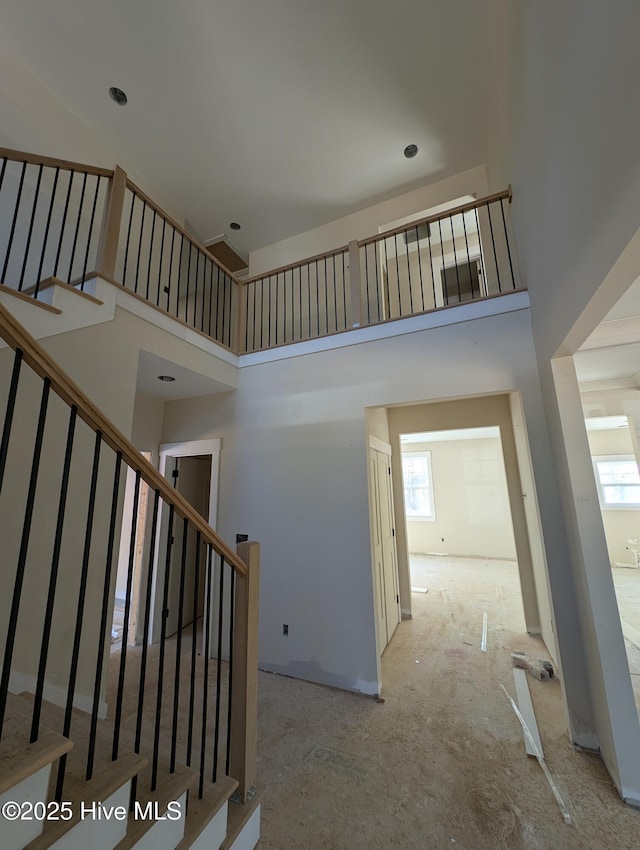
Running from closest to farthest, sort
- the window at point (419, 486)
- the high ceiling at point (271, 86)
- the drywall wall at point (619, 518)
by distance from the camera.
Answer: the high ceiling at point (271, 86) → the drywall wall at point (619, 518) → the window at point (419, 486)

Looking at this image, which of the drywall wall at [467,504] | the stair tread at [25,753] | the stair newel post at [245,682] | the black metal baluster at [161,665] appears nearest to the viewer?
the stair tread at [25,753]

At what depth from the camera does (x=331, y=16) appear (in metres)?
2.91

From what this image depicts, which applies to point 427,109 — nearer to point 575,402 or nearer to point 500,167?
point 500,167

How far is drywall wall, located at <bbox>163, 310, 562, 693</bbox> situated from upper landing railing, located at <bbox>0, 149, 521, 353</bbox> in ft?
1.36

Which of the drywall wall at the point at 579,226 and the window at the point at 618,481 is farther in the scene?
the window at the point at 618,481

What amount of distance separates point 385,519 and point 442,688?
1.53 m

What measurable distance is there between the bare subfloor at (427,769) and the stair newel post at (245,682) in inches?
17.8

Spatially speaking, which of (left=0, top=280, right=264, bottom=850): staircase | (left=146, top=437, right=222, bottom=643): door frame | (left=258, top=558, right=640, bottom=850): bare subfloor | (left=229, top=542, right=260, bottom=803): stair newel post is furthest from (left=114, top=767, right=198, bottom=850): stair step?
(left=146, top=437, right=222, bottom=643): door frame

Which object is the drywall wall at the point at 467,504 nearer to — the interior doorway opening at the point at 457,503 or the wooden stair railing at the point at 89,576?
the interior doorway opening at the point at 457,503

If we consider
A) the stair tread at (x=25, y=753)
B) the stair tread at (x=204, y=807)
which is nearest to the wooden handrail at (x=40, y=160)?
the stair tread at (x=25, y=753)

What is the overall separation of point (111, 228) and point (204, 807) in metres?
3.43

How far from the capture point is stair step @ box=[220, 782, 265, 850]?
1335 mm

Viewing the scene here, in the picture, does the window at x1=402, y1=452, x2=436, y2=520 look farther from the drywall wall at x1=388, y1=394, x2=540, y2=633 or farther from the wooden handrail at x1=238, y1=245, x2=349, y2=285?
the wooden handrail at x1=238, y1=245, x2=349, y2=285

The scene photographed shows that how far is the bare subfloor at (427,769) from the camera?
162 centimetres
